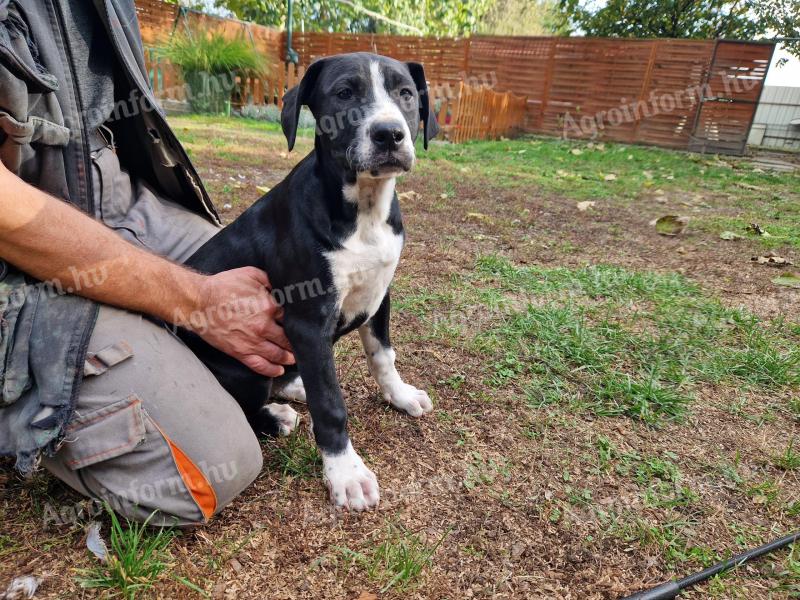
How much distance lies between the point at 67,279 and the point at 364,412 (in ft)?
4.16

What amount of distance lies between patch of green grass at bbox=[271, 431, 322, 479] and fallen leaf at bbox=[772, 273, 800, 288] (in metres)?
3.57

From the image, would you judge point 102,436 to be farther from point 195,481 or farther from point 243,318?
point 243,318

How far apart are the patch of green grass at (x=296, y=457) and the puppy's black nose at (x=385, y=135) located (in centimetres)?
119

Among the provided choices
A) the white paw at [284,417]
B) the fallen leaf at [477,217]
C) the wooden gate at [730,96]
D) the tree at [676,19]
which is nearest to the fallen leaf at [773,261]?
the fallen leaf at [477,217]

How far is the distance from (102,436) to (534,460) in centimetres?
151

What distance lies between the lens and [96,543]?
1.58m

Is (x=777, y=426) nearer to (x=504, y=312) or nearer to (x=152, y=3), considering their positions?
(x=504, y=312)

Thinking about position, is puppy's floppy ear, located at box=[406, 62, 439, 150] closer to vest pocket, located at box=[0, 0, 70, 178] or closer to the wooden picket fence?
vest pocket, located at box=[0, 0, 70, 178]

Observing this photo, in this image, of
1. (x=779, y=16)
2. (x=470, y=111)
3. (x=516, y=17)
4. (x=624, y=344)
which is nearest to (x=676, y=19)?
(x=779, y=16)

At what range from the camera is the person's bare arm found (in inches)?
62.8

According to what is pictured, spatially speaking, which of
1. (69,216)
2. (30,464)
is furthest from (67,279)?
(30,464)

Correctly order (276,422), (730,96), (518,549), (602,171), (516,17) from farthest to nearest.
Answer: (516,17) → (730,96) → (602,171) → (276,422) → (518,549)

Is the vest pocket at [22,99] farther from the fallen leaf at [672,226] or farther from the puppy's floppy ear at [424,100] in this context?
the fallen leaf at [672,226]

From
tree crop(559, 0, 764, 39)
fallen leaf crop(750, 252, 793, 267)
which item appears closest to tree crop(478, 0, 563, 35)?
tree crop(559, 0, 764, 39)
